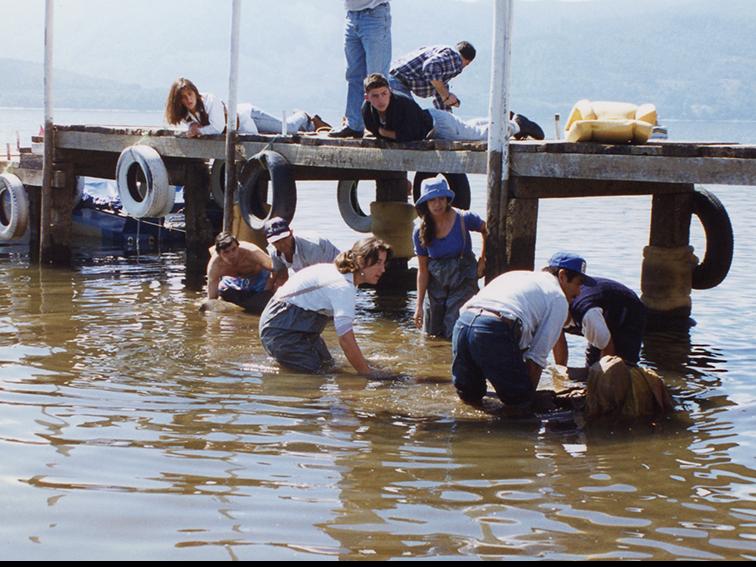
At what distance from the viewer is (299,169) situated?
1391 centimetres

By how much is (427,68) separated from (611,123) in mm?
2887

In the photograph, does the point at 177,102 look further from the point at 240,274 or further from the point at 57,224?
the point at 57,224

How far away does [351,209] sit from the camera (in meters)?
16.8

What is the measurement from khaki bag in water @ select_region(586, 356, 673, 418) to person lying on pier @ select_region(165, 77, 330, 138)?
21.8ft

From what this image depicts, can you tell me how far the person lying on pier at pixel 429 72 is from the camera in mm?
12023

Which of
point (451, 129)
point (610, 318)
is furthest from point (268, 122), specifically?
point (610, 318)

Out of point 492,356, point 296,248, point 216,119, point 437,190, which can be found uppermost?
point 216,119

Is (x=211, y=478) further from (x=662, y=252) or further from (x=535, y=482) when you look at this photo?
(x=662, y=252)

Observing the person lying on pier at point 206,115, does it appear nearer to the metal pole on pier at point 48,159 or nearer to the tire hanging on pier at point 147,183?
the tire hanging on pier at point 147,183

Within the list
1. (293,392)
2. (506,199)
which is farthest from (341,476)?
(506,199)

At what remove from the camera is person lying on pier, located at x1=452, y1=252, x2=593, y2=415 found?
7.18m

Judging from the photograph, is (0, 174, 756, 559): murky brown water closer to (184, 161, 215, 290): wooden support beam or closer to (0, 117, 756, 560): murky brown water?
(0, 117, 756, 560): murky brown water

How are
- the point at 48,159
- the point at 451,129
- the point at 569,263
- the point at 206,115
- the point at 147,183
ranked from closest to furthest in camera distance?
the point at 569,263
the point at 451,129
the point at 206,115
the point at 147,183
the point at 48,159

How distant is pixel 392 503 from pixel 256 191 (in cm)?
768
